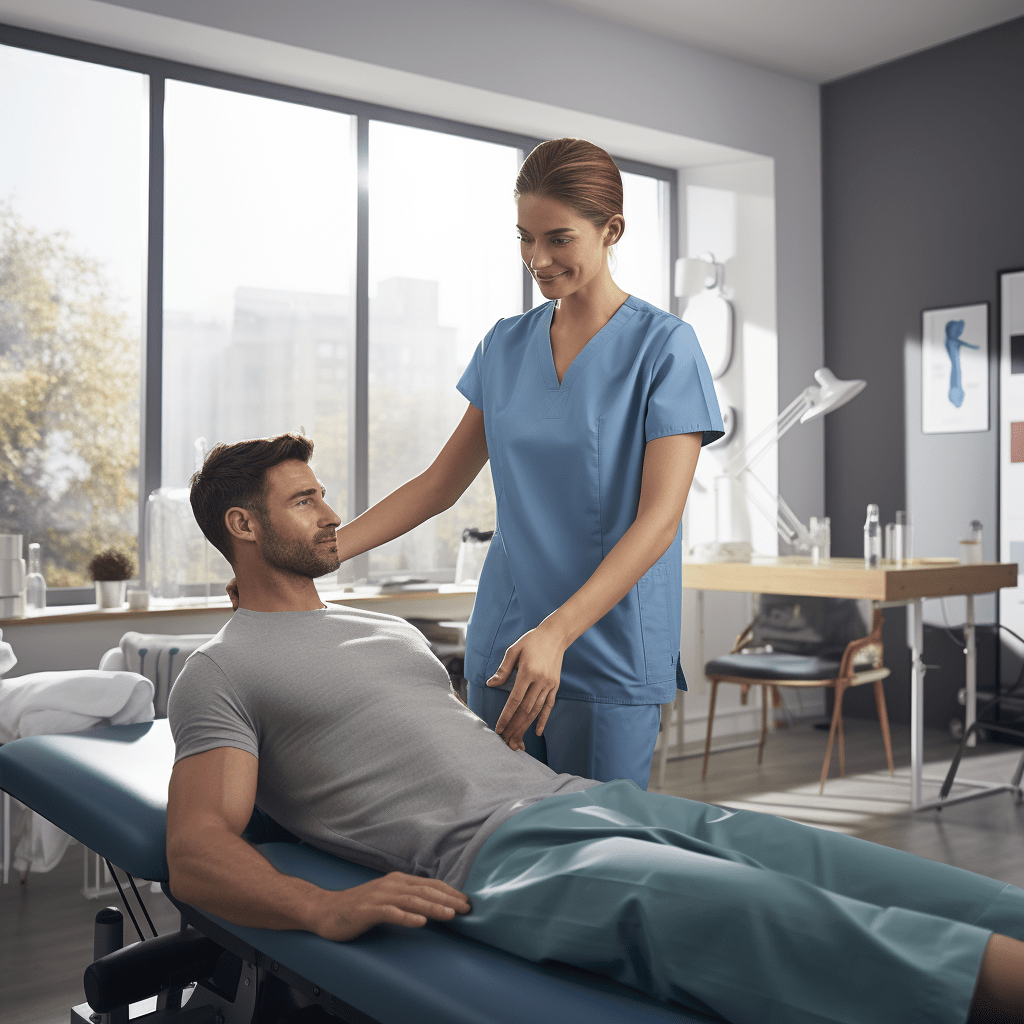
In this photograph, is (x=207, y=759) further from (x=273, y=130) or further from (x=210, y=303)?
(x=273, y=130)

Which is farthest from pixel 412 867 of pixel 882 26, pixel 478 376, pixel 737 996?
pixel 882 26

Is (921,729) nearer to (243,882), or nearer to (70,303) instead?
(243,882)

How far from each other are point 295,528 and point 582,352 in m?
0.41

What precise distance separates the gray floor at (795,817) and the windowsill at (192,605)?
604 millimetres

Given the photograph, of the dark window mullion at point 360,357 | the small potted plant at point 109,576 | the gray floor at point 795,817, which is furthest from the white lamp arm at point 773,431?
the small potted plant at point 109,576

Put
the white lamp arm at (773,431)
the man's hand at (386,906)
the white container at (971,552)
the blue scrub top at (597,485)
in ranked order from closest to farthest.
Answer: the man's hand at (386,906) → the blue scrub top at (597,485) → the white container at (971,552) → the white lamp arm at (773,431)

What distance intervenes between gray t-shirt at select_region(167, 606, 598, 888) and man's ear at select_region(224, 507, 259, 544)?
114mm

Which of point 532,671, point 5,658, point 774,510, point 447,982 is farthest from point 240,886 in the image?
point 774,510

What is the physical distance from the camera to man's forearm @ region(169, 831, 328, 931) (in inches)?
39.5

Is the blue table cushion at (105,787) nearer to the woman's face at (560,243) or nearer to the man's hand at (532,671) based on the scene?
the man's hand at (532,671)

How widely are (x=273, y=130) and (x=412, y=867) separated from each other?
10.3ft

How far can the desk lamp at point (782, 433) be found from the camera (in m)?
3.74

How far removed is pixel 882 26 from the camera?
4.12 meters

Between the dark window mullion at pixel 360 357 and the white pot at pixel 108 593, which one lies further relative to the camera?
the dark window mullion at pixel 360 357
